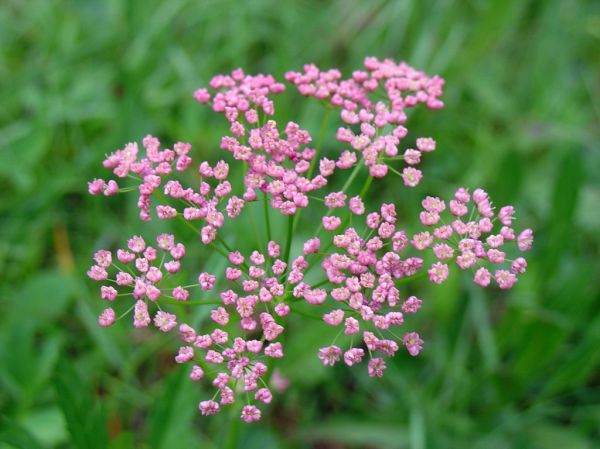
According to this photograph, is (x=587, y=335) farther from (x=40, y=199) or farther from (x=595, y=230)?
(x=40, y=199)

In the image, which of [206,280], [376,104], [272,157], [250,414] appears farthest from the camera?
[376,104]

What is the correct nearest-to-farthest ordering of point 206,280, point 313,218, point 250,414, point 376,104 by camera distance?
point 250,414 < point 206,280 < point 376,104 < point 313,218

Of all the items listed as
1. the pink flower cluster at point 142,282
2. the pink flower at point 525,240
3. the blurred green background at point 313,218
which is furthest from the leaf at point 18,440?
the pink flower at point 525,240

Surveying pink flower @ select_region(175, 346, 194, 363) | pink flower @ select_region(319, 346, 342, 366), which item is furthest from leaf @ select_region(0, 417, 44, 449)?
pink flower @ select_region(319, 346, 342, 366)

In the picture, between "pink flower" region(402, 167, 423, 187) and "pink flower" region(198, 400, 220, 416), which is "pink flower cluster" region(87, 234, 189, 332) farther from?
"pink flower" region(402, 167, 423, 187)

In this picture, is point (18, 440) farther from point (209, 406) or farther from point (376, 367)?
point (376, 367)

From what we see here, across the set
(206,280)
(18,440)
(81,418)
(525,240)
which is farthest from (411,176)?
(18,440)

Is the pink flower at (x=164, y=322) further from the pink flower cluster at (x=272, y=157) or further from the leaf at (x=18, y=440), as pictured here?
the leaf at (x=18, y=440)
